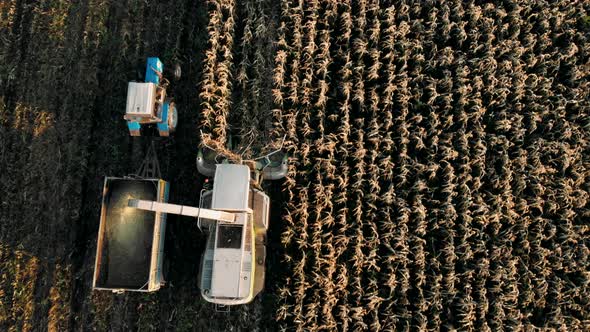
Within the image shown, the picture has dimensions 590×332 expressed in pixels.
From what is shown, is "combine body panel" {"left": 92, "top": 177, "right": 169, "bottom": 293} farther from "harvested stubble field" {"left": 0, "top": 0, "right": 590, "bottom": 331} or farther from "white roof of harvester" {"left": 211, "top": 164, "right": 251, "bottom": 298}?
"white roof of harvester" {"left": 211, "top": 164, "right": 251, "bottom": 298}

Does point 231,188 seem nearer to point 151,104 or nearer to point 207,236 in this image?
point 207,236

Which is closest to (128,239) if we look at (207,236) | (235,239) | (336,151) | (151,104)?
(207,236)

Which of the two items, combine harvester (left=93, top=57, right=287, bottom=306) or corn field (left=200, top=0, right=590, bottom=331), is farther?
corn field (left=200, top=0, right=590, bottom=331)

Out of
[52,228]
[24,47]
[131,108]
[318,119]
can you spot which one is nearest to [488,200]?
[318,119]

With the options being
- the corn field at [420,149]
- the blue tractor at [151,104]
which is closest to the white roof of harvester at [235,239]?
the corn field at [420,149]

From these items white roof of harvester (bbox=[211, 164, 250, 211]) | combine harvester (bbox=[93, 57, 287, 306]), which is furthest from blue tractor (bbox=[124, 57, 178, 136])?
white roof of harvester (bbox=[211, 164, 250, 211])

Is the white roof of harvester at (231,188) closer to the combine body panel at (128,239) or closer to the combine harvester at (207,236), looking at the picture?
the combine harvester at (207,236)

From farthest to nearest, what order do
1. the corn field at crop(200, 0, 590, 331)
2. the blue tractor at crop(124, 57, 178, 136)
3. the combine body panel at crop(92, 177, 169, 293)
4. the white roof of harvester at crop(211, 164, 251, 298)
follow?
the corn field at crop(200, 0, 590, 331), the blue tractor at crop(124, 57, 178, 136), the combine body panel at crop(92, 177, 169, 293), the white roof of harvester at crop(211, 164, 251, 298)
